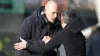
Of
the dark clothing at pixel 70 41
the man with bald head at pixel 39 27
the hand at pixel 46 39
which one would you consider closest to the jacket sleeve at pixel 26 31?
the man with bald head at pixel 39 27

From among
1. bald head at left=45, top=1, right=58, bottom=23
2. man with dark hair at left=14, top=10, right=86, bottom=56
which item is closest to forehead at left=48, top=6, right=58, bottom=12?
bald head at left=45, top=1, right=58, bottom=23

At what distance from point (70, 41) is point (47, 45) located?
0.33m

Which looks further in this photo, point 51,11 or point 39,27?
point 39,27

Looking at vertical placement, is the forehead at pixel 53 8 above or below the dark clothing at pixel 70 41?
above

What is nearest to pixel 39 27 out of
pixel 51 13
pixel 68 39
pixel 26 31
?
pixel 26 31

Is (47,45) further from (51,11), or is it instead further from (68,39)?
(51,11)

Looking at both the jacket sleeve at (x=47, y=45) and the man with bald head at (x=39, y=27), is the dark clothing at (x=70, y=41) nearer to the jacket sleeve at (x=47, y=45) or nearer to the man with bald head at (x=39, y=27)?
the jacket sleeve at (x=47, y=45)

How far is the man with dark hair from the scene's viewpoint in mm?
6160

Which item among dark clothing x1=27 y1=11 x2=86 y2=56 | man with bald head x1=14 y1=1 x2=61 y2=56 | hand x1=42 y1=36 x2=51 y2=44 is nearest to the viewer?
dark clothing x1=27 y1=11 x2=86 y2=56

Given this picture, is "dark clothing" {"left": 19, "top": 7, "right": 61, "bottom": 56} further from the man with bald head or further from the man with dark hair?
the man with dark hair

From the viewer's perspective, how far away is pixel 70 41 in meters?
6.16

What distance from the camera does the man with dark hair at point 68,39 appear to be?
6.16 metres

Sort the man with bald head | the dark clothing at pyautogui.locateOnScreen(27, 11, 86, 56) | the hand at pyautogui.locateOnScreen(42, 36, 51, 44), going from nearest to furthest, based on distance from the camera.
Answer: the dark clothing at pyautogui.locateOnScreen(27, 11, 86, 56) < the hand at pyautogui.locateOnScreen(42, 36, 51, 44) < the man with bald head

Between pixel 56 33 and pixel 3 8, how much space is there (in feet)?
32.1
